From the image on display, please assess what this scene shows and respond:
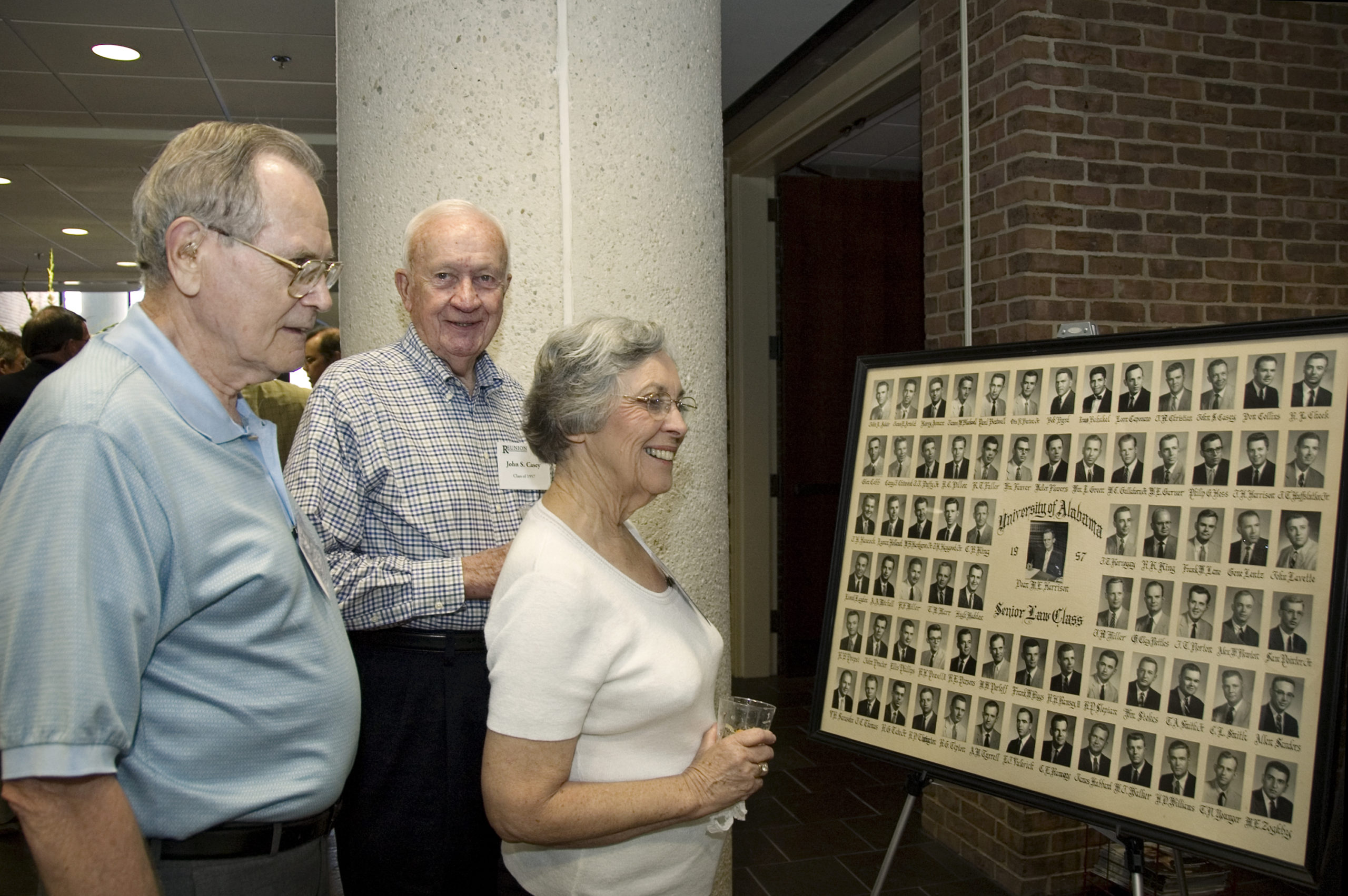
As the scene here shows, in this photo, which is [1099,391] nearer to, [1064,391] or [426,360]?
[1064,391]

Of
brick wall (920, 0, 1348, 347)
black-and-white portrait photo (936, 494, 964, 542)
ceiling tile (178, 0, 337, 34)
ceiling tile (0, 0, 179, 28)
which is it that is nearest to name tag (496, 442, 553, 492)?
black-and-white portrait photo (936, 494, 964, 542)

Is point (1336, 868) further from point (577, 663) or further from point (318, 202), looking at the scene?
point (318, 202)

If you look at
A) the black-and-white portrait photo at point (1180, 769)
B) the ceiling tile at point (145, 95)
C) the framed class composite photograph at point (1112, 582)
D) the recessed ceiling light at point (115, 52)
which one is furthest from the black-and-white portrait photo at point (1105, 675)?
the ceiling tile at point (145, 95)

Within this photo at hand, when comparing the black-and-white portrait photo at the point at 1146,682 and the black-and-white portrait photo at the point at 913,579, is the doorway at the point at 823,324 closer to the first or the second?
the black-and-white portrait photo at the point at 913,579

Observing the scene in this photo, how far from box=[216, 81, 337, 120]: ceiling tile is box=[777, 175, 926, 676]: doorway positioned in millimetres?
2752

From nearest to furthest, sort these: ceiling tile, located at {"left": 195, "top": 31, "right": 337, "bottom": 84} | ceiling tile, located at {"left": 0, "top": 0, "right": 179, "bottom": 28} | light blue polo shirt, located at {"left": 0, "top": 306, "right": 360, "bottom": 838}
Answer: light blue polo shirt, located at {"left": 0, "top": 306, "right": 360, "bottom": 838} < ceiling tile, located at {"left": 0, "top": 0, "right": 179, "bottom": 28} < ceiling tile, located at {"left": 195, "top": 31, "right": 337, "bottom": 84}

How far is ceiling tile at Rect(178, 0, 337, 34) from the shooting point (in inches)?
162

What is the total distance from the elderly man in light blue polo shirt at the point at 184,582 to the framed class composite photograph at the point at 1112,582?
3.50 feet

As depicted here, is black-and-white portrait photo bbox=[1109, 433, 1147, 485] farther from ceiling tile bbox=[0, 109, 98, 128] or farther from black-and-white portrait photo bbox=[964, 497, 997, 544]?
ceiling tile bbox=[0, 109, 98, 128]

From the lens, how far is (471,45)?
78.5 inches

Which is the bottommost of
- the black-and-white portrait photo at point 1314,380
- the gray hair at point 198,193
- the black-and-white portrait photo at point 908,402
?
the black-and-white portrait photo at point 908,402

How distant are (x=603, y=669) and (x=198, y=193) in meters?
0.76

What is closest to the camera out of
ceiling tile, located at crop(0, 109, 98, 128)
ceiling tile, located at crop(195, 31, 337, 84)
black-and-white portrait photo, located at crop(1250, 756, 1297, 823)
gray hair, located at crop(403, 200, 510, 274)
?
black-and-white portrait photo, located at crop(1250, 756, 1297, 823)

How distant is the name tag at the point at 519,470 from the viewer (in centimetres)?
177
